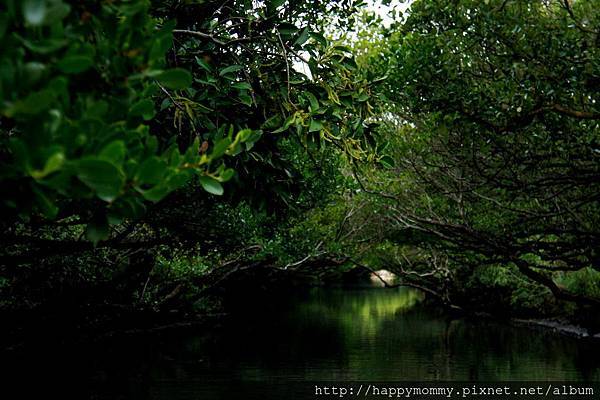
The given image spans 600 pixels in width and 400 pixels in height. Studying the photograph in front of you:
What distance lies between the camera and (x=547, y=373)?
18031mm

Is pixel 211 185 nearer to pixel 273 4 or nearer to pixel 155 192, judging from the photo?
pixel 155 192

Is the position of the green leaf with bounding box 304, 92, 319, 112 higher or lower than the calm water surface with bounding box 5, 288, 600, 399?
higher

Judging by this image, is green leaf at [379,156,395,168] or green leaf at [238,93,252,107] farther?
green leaf at [379,156,395,168]

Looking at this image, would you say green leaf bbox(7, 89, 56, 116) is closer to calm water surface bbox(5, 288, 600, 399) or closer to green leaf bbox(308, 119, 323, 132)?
green leaf bbox(308, 119, 323, 132)

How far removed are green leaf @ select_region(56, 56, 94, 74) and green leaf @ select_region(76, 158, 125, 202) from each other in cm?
42

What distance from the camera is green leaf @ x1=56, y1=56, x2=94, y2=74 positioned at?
3006 mm

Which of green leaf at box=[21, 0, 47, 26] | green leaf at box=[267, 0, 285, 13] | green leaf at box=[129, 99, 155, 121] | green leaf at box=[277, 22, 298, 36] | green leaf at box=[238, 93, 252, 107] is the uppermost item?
green leaf at box=[267, 0, 285, 13]

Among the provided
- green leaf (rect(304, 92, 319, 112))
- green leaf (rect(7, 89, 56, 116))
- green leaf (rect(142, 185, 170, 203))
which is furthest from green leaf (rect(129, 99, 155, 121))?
green leaf (rect(304, 92, 319, 112))

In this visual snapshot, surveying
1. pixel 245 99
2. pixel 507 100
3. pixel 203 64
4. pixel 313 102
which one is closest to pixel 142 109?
pixel 203 64

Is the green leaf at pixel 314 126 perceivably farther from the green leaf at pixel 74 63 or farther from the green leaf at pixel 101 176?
the green leaf at pixel 74 63

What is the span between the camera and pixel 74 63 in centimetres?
303

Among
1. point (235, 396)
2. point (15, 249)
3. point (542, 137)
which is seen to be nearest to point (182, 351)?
point (235, 396)

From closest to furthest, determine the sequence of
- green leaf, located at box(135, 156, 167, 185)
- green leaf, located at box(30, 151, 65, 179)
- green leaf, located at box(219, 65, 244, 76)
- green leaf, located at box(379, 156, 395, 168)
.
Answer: green leaf, located at box(30, 151, 65, 179)
green leaf, located at box(135, 156, 167, 185)
green leaf, located at box(219, 65, 244, 76)
green leaf, located at box(379, 156, 395, 168)

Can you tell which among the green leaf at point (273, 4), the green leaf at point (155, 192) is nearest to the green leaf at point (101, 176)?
the green leaf at point (155, 192)
